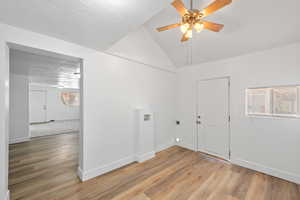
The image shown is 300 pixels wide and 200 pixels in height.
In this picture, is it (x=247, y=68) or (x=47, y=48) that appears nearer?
(x=47, y=48)

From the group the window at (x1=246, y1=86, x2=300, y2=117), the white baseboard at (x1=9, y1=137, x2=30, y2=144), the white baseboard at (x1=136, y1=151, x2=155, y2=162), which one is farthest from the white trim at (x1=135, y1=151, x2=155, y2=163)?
the white baseboard at (x1=9, y1=137, x2=30, y2=144)

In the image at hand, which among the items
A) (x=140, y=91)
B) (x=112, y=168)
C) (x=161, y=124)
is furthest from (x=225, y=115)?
(x=112, y=168)

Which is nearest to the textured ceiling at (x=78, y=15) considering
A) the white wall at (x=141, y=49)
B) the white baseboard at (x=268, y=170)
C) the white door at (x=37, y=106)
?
the white wall at (x=141, y=49)

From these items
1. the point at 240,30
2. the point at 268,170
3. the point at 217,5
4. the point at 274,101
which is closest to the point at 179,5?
the point at 217,5

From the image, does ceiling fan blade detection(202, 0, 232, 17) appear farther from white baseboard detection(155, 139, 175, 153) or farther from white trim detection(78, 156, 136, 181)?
white baseboard detection(155, 139, 175, 153)

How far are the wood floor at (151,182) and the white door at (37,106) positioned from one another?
21.2ft

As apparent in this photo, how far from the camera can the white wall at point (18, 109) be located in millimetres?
4180

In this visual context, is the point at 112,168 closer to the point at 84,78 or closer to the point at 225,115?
the point at 84,78

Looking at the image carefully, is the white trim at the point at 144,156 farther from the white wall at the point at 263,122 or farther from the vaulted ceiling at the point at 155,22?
the vaulted ceiling at the point at 155,22

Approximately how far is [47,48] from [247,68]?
3895mm

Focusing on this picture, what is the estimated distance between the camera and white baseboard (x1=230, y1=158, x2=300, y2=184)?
2143 millimetres

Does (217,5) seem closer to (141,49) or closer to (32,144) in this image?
(141,49)

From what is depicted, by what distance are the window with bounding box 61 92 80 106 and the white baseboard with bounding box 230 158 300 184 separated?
34.7ft

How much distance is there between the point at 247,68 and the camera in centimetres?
270
